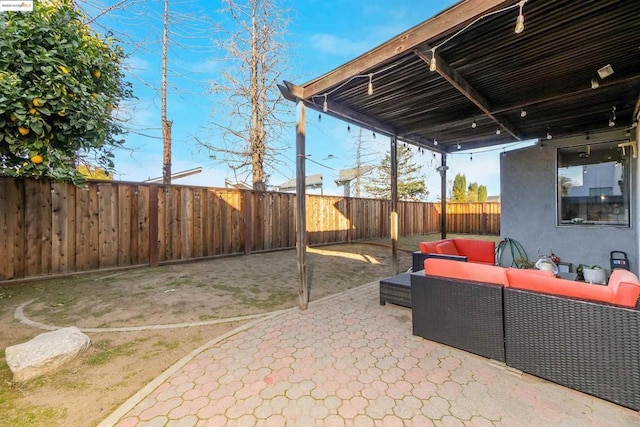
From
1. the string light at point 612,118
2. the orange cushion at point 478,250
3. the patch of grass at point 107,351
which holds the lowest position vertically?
the patch of grass at point 107,351

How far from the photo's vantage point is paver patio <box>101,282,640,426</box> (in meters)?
1.75

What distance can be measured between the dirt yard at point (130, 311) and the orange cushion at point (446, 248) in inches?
54.3

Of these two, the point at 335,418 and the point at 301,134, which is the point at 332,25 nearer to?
the point at 301,134

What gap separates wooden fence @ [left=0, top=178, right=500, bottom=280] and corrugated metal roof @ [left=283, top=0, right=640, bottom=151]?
4728mm

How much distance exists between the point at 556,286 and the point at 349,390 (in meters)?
1.83

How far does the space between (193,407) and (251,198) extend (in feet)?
22.6

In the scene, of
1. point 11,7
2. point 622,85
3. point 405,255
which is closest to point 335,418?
point 622,85

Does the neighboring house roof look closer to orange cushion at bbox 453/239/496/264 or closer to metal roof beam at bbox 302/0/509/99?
orange cushion at bbox 453/239/496/264

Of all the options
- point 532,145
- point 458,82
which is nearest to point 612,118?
point 532,145

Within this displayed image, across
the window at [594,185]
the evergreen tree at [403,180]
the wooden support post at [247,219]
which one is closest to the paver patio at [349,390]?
the window at [594,185]

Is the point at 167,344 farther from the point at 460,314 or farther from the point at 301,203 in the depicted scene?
the point at 460,314

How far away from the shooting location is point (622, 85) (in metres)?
3.77

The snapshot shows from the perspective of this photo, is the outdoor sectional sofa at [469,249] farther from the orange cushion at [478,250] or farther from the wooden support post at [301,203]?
the wooden support post at [301,203]

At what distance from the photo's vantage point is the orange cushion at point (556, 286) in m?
1.95
